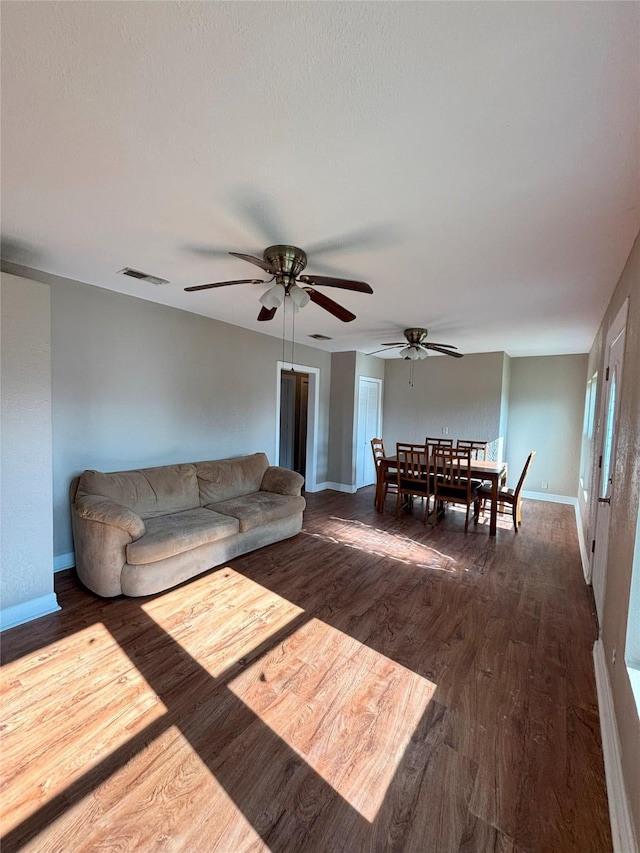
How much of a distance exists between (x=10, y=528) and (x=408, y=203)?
10.6 ft

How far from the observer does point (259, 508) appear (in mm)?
3842

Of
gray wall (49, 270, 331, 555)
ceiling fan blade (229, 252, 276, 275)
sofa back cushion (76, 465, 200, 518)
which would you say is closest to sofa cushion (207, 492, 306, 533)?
sofa back cushion (76, 465, 200, 518)

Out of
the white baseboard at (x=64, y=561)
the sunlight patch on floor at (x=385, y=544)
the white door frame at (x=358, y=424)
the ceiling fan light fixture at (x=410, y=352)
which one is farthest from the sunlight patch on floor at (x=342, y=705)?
the white door frame at (x=358, y=424)

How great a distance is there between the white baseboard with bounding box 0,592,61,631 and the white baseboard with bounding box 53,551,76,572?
61cm

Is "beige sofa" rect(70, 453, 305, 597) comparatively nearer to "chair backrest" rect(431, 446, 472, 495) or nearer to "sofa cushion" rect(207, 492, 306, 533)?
"sofa cushion" rect(207, 492, 306, 533)

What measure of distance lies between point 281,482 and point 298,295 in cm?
260

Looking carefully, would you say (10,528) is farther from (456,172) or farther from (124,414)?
(456,172)

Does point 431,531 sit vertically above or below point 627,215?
below

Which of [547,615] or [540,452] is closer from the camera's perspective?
[547,615]

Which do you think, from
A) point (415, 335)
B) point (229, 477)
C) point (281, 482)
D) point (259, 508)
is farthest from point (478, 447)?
point (229, 477)

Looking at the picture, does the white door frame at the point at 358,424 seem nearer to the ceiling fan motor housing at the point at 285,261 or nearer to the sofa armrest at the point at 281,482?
the sofa armrest at the point at 281,482

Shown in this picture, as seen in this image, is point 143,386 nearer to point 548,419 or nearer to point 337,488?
point 337,488

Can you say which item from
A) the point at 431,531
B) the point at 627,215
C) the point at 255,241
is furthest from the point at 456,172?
the point at 431,531

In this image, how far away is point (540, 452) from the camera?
21.2 feet
